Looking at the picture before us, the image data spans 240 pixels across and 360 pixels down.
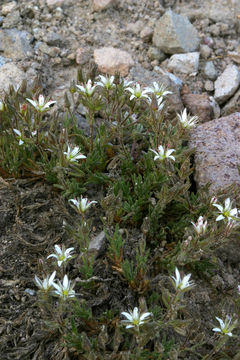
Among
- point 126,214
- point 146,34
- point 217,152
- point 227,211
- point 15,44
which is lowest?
point 126,214

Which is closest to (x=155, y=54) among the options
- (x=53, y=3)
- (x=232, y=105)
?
(x=232, y=105)

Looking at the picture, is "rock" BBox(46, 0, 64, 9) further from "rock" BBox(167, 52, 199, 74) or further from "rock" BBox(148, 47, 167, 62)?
"rock" BBox(167, 52, 199, 74)

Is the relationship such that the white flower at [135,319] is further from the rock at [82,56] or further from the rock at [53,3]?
the rock at [53,3]

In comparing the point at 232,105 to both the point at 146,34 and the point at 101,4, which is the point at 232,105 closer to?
the point at 146,34

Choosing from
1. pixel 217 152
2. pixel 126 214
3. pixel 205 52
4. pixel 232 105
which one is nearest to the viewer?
pixel 126 214

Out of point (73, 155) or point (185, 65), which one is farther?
point (185, 65)

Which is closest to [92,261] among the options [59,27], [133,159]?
[133,159]

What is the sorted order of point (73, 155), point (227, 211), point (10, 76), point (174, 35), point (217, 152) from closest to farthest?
point (227, 211), point (73, 155), point (217, 152), point (10, 76), point (174, 35)
